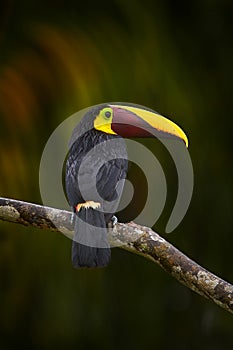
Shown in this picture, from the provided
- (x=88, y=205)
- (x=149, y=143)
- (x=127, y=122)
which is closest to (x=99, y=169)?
(x=88, y=205)

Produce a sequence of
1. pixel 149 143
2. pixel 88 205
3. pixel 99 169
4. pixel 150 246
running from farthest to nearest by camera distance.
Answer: pixel 149 143 < pixel 99 169 < pixel 88 205 < pixel 150 246

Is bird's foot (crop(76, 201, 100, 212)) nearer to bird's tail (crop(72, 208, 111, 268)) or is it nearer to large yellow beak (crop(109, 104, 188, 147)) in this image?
bird's tail (crop(72, 208, 111, 268))

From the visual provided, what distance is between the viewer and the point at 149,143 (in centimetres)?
508

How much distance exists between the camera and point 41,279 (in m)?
5.32

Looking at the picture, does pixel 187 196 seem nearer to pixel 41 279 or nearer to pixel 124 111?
pixel 41 279

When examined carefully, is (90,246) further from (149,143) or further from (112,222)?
(149,143)

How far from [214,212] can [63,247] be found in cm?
94

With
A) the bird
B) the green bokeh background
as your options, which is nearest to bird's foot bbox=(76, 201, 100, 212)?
the bird

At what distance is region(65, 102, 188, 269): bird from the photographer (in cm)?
326

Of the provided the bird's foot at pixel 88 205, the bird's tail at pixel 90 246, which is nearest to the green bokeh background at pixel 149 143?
the bird's foot at pixel 88 205

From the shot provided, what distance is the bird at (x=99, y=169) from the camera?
10.7ft

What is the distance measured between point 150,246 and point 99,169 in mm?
522

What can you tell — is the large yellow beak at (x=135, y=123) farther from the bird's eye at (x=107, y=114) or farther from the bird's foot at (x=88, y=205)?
the bird's foot at (x=88, y=205)

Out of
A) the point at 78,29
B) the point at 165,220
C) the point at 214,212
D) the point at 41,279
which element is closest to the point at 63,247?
the point at 41,279
